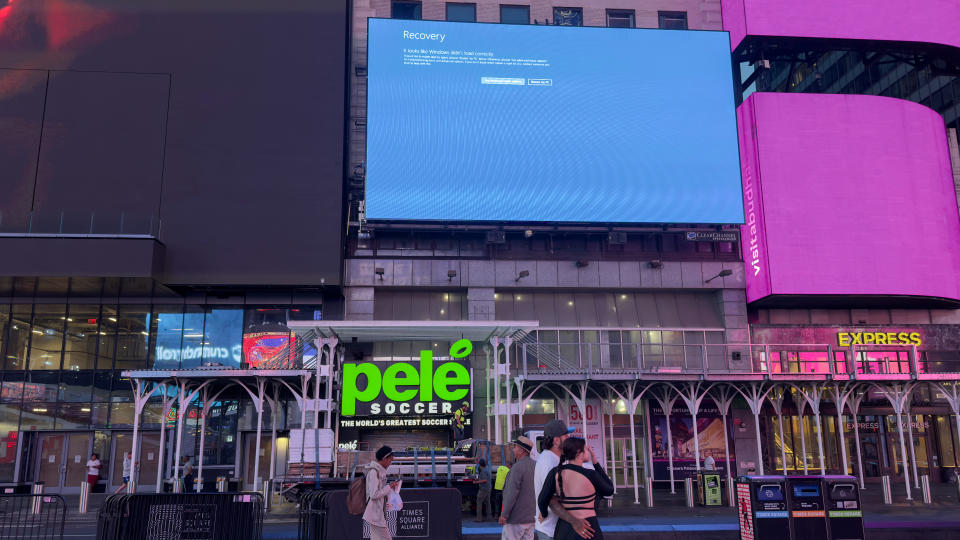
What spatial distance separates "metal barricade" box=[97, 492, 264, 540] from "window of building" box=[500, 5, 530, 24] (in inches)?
1123

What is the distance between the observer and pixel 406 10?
3491cm

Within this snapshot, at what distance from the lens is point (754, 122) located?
32969mm

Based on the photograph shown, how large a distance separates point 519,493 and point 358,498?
216 centimetres

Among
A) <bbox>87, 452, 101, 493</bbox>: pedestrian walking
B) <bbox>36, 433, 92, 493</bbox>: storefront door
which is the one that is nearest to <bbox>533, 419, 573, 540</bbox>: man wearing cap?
<bbox>87, 452, 101, 493</bbox>: pedestrian walking

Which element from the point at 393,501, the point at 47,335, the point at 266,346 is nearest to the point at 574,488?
the point at 393,501

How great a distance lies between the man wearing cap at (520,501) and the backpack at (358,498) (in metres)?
1.88

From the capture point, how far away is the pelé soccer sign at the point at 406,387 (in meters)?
27.2

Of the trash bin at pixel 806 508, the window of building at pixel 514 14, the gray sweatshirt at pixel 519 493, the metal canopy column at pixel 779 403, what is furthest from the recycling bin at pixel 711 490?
the window of building at pixel 514 14

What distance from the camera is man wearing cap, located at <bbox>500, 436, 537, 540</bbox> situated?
8.96m

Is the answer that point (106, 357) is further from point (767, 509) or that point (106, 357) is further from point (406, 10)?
point (767, 509)

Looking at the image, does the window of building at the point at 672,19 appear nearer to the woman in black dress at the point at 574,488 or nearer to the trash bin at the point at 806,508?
the trash bin at the point at 806,508

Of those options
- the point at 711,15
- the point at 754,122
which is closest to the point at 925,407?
the point at 754,122

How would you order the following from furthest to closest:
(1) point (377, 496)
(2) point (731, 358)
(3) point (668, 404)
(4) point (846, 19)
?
(4) point (846, 19), (2) point (731, 358), (3) point (668, 404), (1) point (377, 496)

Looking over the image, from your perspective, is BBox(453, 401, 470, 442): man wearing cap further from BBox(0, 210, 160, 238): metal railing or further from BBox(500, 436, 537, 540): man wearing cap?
BBox(500, 436, 537, 540): man wearing cap
